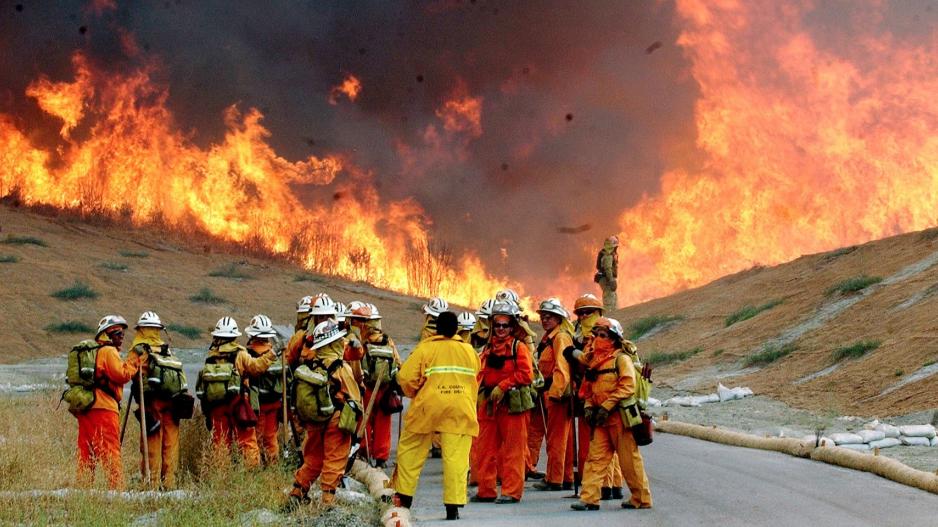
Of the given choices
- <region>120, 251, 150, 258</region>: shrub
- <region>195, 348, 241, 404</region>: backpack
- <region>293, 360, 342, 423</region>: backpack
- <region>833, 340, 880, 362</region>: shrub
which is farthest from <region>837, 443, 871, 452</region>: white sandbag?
<region>120, 251, 150, 258</region>: shrub

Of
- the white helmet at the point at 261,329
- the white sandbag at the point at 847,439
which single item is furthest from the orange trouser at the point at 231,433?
the white sandbag at the point at 847,439

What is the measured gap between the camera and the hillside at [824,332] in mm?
23531

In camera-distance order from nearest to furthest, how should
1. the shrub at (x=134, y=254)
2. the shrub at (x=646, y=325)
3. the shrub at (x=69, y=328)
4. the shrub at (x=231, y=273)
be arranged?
1. the shrub at (x=69, y=328)
2. the shrub at (x=646, y=325)
3. the shrub at (x=231, y=273)
4. the shrub at (x=134, y=254)

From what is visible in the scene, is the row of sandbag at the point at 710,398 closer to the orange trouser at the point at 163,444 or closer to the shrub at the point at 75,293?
the orange trouser at the point at 163,444

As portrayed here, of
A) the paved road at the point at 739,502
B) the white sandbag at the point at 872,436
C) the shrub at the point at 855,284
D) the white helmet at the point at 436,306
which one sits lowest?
the paved road at the point at 739,502

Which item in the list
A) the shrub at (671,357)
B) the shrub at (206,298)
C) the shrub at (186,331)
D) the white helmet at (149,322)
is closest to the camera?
the white helmet at (149,322)

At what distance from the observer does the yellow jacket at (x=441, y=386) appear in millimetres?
10336

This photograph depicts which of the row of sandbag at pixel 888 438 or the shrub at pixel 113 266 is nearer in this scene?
the row of sandbag at pixel 888 438

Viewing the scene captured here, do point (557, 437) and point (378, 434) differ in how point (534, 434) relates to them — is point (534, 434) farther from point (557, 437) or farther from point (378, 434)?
point (378, 434)

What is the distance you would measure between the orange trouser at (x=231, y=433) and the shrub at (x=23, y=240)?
1949 inches

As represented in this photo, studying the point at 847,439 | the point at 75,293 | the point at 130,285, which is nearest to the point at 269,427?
the point at 847,439

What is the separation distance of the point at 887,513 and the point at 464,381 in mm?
4241

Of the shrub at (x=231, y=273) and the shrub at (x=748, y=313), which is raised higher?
the shrub at (x=231, y=273)

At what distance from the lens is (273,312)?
178ft
